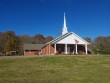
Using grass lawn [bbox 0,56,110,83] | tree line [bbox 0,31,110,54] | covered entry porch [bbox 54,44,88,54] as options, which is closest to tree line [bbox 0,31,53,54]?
tree line [bbox 0,31,110,54]

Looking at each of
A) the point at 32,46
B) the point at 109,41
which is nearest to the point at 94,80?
the point at 32,46

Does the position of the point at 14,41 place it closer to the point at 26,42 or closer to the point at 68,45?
the point at 68,45

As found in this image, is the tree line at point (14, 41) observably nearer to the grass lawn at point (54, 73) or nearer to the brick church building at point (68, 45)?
the brick church building at point (68, 45)

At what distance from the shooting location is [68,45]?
5594cm

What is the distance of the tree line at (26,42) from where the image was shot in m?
66.7

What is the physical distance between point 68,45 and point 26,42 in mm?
69679

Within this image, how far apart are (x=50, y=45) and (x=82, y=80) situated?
4137 centimetres

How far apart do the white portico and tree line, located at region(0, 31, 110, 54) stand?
5.62 metres

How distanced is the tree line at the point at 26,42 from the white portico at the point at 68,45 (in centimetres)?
562

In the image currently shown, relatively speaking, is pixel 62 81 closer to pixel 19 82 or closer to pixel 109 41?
pixel 19 82

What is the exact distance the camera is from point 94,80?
1454 centimetres

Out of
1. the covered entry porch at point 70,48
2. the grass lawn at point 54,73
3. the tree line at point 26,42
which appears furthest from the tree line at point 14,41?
the grass lawn at point 54,73

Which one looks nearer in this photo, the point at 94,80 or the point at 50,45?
the point at 94,80

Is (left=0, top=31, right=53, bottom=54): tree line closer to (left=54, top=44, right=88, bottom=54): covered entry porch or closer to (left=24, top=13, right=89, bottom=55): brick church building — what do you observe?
(left=24, top=13, right=89, bottom=55): brick church building
